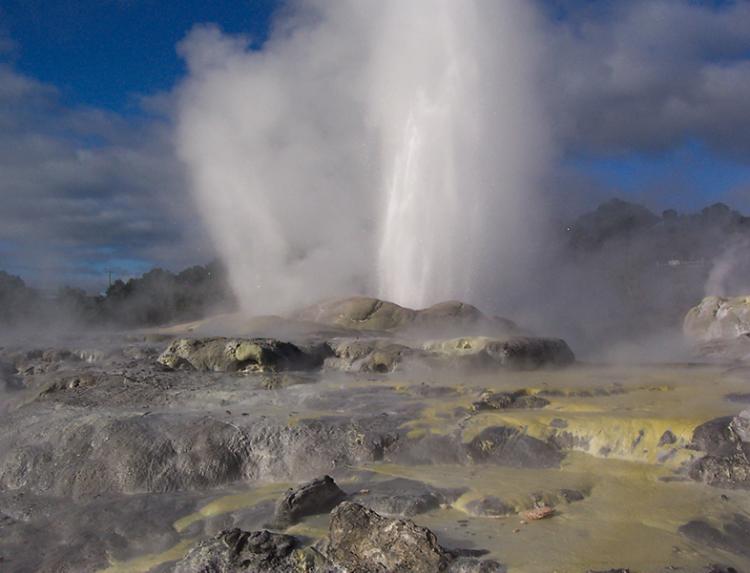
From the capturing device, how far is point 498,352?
10.1 m

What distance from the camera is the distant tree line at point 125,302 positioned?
25.2 m

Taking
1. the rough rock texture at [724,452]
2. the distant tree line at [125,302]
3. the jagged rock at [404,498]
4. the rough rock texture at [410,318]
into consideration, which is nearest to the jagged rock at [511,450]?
the jagged rock at [404,498]

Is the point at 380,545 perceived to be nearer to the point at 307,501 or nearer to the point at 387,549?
the point at 387,549

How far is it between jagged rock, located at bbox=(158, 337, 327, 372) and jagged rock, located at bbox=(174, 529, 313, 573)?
220 inches

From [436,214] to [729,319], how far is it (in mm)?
7716

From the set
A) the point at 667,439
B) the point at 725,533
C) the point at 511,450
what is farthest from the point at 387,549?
the point at 667,439

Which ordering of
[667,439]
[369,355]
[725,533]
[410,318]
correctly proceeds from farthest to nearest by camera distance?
[410,318]
[369,355]
[667,439]
[725,533]

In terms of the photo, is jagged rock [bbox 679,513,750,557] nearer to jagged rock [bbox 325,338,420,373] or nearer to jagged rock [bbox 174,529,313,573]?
jagged rock [bbox 174,529,313,573]

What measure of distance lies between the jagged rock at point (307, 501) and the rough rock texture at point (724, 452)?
9.39 ft

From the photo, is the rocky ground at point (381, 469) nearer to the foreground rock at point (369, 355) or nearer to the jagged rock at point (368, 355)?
the foreground rock at point (369, 355)

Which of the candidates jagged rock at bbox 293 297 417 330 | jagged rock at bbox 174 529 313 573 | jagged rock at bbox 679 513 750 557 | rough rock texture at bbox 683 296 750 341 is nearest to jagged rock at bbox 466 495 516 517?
jagged rock at bbox 679 513 750 557

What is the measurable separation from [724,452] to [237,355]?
6.87 metres

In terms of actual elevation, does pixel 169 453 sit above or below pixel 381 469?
above

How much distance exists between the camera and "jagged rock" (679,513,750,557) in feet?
14.1
